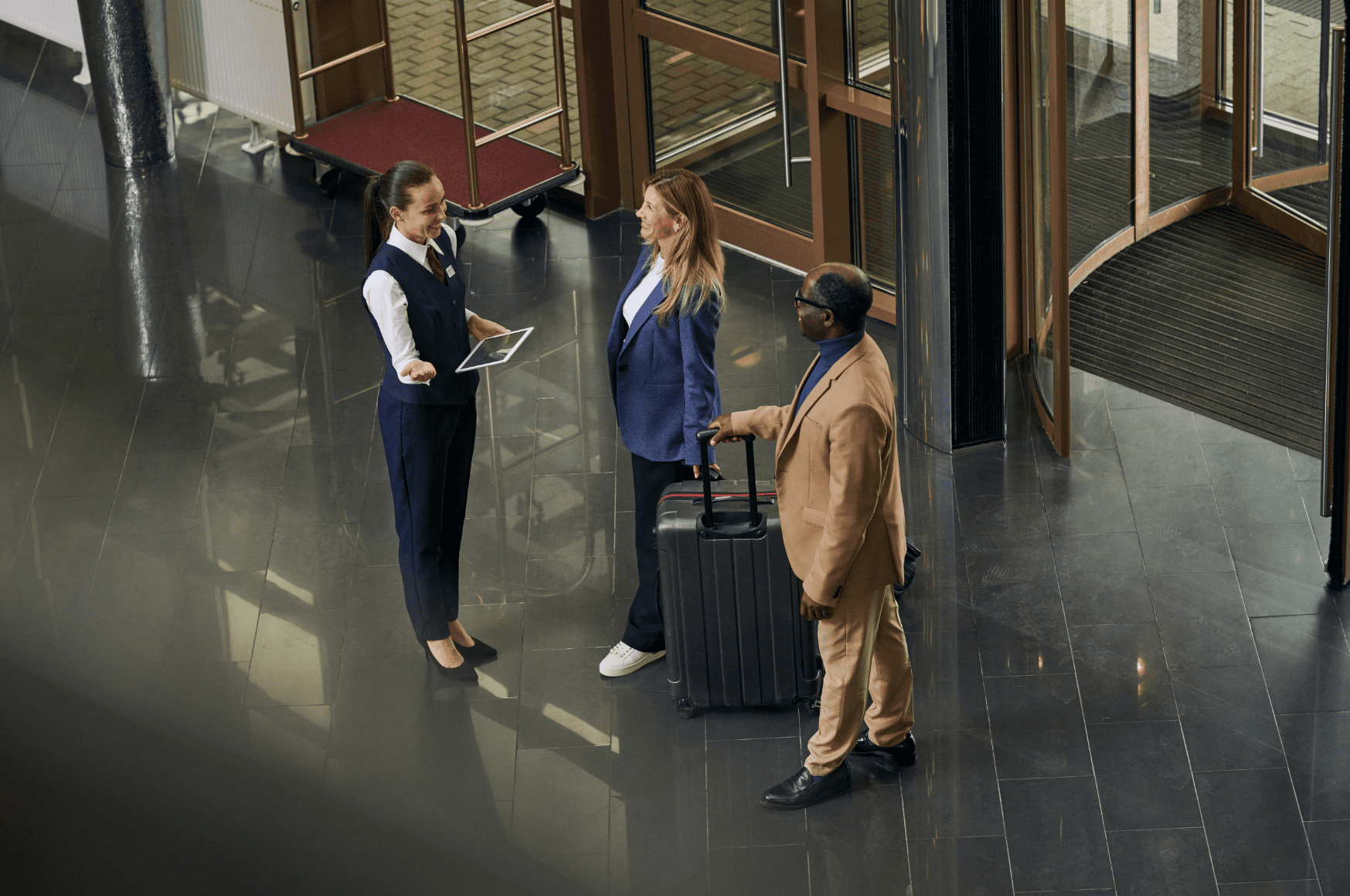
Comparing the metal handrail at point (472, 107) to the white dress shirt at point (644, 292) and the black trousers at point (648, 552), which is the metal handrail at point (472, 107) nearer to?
the white dress shirt at point (644, 292)

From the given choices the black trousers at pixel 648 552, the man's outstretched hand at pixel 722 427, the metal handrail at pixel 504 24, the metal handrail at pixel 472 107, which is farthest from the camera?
the metal handrail at pixel 504 24

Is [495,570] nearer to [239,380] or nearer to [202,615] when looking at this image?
[202,615]

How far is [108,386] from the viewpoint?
23.5 feet

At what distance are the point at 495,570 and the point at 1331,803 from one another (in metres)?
2.77

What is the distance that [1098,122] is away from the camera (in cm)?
738

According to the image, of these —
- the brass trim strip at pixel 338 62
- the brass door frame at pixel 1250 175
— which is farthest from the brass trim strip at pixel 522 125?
the brass door frame at pixel 1250 175

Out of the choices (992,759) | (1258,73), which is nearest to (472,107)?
(1258,73)

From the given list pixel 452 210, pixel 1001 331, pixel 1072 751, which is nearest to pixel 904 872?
pixel 1072 751

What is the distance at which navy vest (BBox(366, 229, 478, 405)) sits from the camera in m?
4.88

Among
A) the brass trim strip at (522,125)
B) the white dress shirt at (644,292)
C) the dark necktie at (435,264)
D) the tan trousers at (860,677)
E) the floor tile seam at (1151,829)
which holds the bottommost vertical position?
the floor tile seam at (1151,829)

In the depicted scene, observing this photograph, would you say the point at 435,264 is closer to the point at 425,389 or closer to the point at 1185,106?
the point at 425,389

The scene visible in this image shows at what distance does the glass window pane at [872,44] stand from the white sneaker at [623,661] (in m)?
2.72

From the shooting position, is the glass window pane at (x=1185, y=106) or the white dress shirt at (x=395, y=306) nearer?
the white dress shirt at (x=395, y=306)

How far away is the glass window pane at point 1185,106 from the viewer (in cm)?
778
